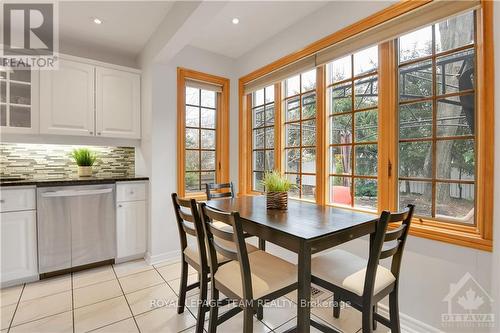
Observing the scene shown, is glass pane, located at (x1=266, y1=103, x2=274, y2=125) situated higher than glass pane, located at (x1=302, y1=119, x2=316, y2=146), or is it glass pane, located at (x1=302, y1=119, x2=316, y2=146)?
glass pane, located at (x1=266, y1=103, x2=274, y2=125)

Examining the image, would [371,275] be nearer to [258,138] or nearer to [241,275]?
[241,275]

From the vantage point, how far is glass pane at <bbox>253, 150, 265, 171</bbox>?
3291 mm

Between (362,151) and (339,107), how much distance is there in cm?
51

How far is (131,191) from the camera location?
2.87 meters

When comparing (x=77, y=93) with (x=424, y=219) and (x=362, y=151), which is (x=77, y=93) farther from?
(x=424, y=219)

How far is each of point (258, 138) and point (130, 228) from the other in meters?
2.01

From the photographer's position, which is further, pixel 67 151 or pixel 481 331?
pixel 67 151

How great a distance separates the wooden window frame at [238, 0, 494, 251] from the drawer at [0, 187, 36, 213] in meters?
2.65

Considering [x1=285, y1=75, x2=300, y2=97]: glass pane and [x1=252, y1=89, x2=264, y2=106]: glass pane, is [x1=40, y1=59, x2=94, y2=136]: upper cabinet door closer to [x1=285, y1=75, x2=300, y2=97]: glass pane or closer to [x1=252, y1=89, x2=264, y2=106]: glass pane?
[x1=252, y1=89, x2=264, y2=106]: glass pane

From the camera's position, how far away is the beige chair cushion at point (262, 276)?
1.33 m

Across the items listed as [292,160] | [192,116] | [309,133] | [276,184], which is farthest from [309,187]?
[192,116]

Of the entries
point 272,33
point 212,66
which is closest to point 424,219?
point 272,33

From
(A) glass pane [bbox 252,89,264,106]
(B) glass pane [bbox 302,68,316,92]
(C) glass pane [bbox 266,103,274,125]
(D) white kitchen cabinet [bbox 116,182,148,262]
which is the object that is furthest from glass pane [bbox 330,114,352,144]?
(D) white kitchen cabinet [bbox 116,182,148,262]

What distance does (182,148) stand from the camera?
3.08 meters
